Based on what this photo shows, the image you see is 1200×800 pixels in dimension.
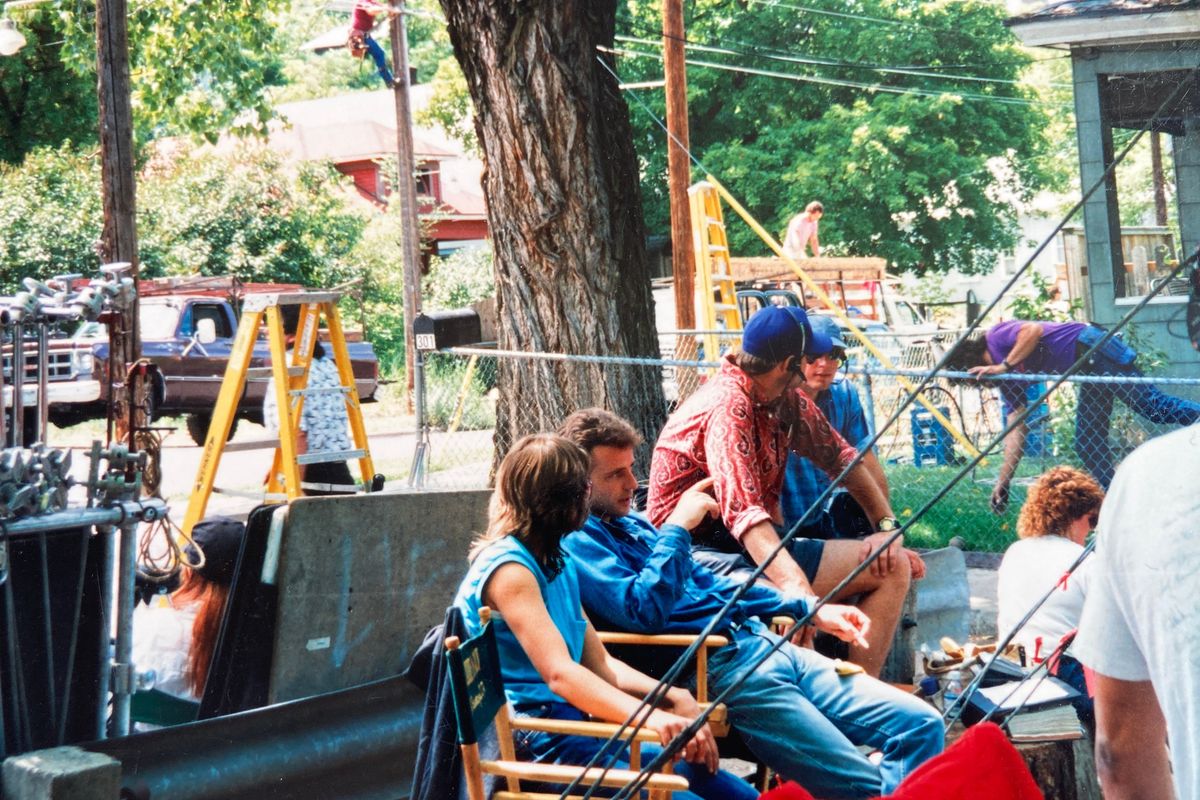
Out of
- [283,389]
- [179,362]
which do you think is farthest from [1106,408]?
[179,362]

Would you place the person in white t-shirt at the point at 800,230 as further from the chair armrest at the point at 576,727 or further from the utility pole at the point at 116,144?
the chair armrest at the point at 576,727

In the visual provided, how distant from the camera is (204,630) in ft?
16.9

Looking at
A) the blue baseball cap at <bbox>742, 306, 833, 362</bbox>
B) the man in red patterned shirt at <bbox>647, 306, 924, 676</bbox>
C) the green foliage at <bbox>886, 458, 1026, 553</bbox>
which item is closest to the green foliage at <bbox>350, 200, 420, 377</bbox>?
the green foliage at <bbox>886, 458, 1026, 553</bbox>

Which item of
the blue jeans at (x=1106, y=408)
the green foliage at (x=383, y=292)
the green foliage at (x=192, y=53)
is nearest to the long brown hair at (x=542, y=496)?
the blue jeans at (x=1106, y=408)

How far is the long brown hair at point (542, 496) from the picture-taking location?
3.59 meters

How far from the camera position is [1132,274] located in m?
2.38

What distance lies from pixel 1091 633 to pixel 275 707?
339 centimetres

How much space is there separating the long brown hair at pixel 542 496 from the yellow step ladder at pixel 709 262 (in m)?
8.20

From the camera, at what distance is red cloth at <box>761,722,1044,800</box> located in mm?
1962

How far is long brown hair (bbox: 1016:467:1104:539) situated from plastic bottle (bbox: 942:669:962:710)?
1.82ft

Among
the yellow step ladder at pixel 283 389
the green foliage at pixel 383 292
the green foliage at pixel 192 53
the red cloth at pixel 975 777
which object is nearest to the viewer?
the red cloth at pixel 975 777

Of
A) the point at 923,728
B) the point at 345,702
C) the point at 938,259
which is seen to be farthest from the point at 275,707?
the point at 938,259

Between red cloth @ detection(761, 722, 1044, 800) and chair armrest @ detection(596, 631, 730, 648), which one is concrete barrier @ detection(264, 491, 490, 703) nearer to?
chair armrest @ detection(596, 631, 730, 648)

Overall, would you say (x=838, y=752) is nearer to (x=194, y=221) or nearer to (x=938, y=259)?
(x=194, y=221)
